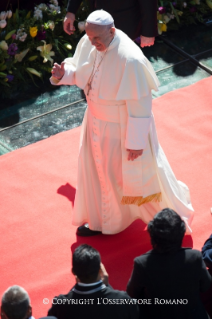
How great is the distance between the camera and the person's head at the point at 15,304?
110 inches

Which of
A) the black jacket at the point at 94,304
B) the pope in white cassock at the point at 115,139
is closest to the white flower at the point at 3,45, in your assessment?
the pope in white cassock at the point at 115,139

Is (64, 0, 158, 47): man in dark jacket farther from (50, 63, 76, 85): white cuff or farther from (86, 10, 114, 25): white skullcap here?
(86, 10, 114, 25): white skullcap

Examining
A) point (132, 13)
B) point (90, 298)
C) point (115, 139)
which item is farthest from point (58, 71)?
point (90, 298)

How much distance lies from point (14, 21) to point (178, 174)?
9.51ft

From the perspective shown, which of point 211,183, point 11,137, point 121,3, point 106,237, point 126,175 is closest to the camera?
point 126,175

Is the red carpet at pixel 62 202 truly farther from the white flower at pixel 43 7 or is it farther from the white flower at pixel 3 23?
the white flower at pixel 43 7

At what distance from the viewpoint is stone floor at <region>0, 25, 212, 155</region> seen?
580 cm

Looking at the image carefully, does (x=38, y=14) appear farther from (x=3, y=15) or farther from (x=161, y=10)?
(x=161, y=10)

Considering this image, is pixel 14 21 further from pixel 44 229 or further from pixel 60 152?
pixel 44 229

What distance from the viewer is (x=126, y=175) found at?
4090 mm

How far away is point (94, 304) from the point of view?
2857 millimetres

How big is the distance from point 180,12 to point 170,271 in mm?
4971

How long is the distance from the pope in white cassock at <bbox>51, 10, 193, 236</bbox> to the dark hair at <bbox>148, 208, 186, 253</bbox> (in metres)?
0.93

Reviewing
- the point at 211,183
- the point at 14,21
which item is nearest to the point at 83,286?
the point at 211,183
